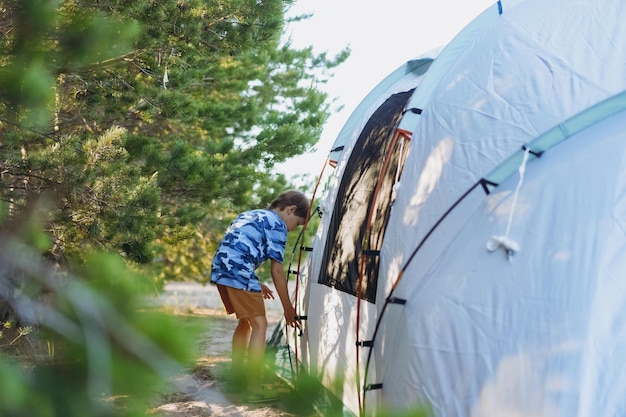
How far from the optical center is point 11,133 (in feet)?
16.2

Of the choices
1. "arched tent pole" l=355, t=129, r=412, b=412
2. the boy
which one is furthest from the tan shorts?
"arched tent pole" l=355, t=129, r=412, b=412

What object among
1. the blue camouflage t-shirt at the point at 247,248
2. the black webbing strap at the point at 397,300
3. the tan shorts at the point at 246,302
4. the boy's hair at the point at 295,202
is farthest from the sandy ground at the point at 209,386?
the boy's hair at the point at 295,202

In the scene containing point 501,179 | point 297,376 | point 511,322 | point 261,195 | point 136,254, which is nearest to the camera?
point 297,376

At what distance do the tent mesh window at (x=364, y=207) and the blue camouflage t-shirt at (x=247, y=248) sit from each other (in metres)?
0.41

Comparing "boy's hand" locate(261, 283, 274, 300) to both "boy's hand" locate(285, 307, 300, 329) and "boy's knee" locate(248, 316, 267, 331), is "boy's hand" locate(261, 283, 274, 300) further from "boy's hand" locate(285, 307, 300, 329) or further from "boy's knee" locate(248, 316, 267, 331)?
"boy's knee" locate(248, 316, 267, 331)

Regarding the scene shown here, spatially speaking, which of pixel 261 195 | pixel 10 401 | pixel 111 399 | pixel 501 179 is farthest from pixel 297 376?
pixel 261 195

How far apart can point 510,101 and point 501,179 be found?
1.48ft

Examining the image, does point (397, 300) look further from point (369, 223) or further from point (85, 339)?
point (85, 339)

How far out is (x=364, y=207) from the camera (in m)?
4.89

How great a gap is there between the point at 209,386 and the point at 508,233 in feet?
5.59

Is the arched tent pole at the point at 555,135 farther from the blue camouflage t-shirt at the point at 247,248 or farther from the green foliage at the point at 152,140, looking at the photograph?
the blue camouflage t-shirt at the point at 247,248

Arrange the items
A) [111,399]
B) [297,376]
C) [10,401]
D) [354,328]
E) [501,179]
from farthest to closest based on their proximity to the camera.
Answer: [354,328] → [501,179] → [297,376] → [111,399] → [10,401]

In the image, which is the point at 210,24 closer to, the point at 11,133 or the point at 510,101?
the point at 11,133

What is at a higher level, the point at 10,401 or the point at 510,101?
the point at 510,101
